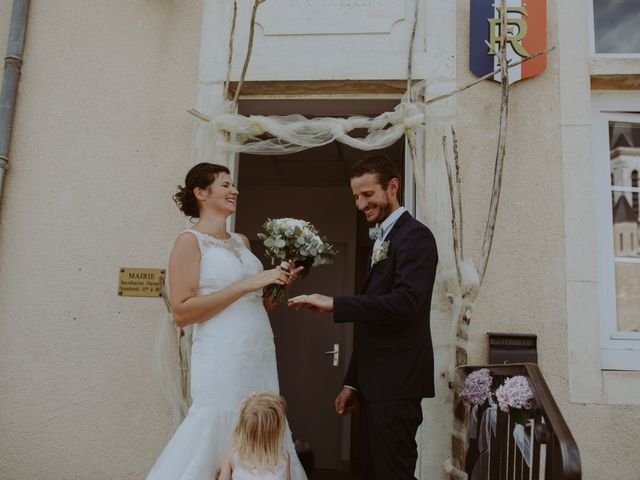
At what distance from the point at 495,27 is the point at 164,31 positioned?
252cm

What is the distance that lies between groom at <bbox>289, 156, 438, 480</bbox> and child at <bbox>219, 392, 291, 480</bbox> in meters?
0.46

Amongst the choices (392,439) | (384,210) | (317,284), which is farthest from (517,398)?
(317,284)

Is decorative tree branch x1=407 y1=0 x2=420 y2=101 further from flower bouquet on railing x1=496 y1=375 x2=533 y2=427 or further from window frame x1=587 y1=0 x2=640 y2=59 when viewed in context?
flower bouquet on railing x1=496 y1=375 x2=533 y2=427

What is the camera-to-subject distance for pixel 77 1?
15.8 ft

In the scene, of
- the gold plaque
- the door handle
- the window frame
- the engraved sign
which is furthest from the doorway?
the gold plaque

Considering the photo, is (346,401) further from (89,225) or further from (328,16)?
(328,16)

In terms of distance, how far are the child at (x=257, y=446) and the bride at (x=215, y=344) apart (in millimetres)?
251

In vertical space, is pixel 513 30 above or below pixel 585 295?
above

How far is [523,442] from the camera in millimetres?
2766

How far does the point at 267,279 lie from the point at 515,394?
134 cm

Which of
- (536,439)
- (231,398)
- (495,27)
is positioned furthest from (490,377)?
(495,27)

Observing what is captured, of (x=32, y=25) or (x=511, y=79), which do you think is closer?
(x=511, y=79)

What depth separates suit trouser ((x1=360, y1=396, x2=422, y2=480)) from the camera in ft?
9.12

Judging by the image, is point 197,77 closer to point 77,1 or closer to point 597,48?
point 77,1
